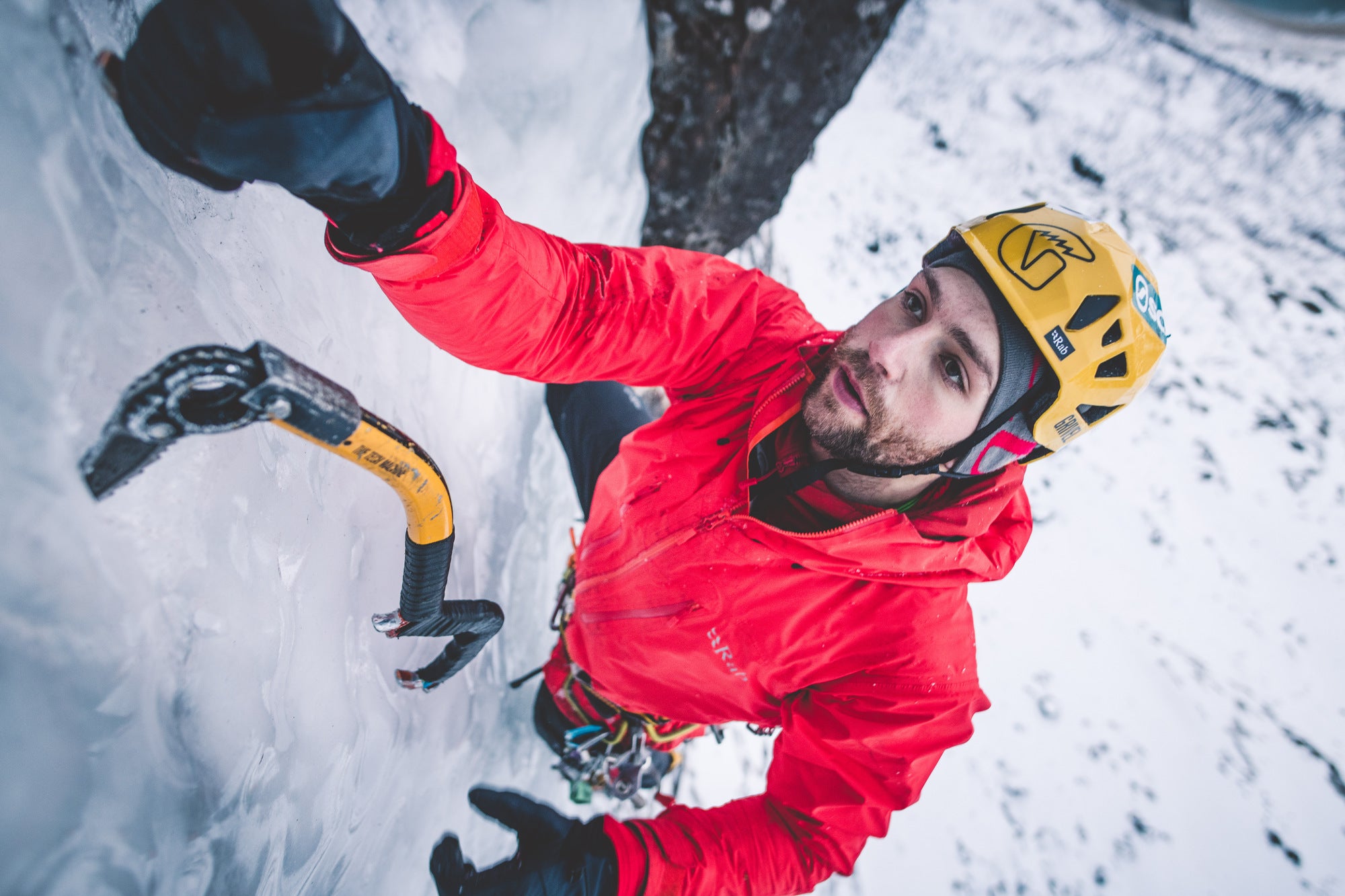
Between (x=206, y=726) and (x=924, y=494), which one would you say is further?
(x=924, y=494)

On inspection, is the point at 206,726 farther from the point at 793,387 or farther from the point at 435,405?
the point at 793,387

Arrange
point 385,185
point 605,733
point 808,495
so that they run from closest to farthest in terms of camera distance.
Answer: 1. point 385,185
2. point 808,495
3. point 605,733

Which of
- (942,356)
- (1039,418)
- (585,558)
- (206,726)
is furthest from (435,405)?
(1039,418)

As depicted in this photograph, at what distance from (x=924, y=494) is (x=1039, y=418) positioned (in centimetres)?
41

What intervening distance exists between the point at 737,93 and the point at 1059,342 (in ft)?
6.48

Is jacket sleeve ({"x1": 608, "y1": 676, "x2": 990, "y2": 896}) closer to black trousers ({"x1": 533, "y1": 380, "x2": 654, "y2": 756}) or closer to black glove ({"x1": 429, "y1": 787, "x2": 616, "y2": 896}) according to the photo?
black glove ({"x1": 429, "y1": 787, "x2": 616, "y2": 896})

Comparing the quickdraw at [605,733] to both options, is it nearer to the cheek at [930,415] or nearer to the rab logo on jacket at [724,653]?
the rab logo on jacket at [724,653]

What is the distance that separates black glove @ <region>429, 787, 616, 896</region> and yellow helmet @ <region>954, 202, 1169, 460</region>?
1.72 metres

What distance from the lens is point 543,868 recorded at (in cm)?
139

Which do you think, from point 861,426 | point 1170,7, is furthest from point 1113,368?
point 1170,7

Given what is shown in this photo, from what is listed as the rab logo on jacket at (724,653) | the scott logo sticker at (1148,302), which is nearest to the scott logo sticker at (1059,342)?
the scott logo sticker at (1148,302)

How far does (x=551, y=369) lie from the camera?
145 cm

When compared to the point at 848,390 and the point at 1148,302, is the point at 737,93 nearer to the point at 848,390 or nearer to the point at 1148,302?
the point at 848,390

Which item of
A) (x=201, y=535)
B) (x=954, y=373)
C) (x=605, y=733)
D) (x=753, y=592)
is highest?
(x=201, y=535)
